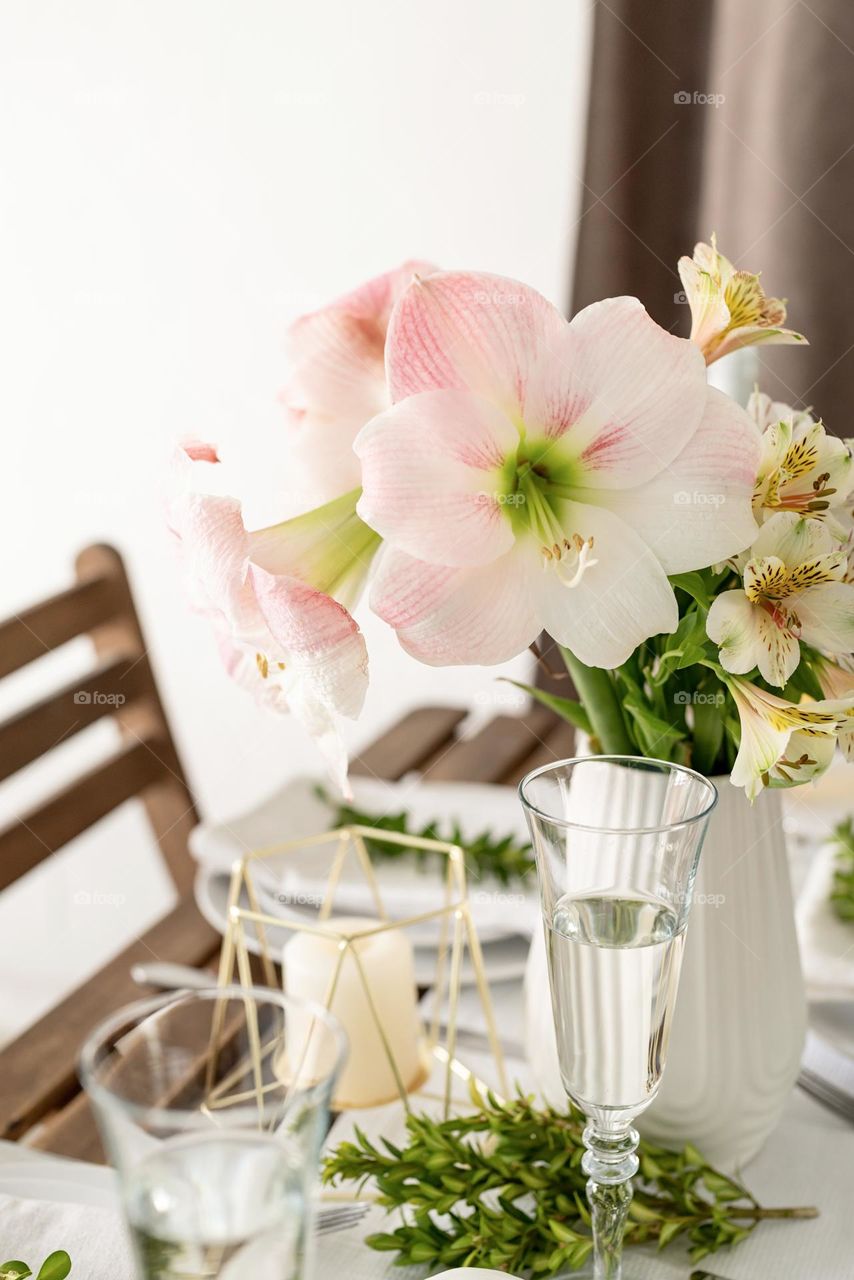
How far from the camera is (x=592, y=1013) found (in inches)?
22.8

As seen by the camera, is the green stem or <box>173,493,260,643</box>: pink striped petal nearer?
<box>173,493,260,643</box>: pink striped petal

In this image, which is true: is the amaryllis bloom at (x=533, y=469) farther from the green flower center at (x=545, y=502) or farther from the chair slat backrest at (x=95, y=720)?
the chair slat backrest at (x=95, y=720)

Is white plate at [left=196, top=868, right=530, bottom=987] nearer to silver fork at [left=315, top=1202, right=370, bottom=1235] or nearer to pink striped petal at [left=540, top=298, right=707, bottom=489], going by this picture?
silver fork at [left=315, top=1202, right=370, bottom=1235]

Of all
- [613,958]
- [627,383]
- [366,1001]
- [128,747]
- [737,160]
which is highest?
[627,383]

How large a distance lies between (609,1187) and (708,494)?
1.03 feet

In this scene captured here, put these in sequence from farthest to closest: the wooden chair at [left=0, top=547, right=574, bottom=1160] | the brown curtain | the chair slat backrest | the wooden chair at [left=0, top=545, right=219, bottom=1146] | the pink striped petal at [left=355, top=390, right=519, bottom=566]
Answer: the brown curtain
the chair slat backrest
the wooden chair at [left=0, top=547, right=574, bottom=1160]
the wooden chair at [left=0, top=545, right=219, bottom=1146]
the pink striped petal at [left=355, top=390, right=519, bottom=566]

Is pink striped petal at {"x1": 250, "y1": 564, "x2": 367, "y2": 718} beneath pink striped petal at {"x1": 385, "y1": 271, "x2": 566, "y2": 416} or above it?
beneath

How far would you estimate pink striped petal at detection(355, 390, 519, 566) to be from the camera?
1.77 feet

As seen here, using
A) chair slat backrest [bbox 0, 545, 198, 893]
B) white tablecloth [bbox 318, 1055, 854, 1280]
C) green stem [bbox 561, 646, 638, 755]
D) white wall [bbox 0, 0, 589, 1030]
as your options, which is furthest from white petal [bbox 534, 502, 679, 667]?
white wall [bbox 0, 0, 589, 1030]

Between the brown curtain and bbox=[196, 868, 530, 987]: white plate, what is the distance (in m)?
1.56

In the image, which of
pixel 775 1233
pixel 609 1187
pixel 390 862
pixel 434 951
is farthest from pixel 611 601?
pixel 390 862

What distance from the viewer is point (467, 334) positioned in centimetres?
55

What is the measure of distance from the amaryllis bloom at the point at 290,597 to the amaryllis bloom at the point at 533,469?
Result: 1.3 inches

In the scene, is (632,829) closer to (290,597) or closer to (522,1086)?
(290,597)
